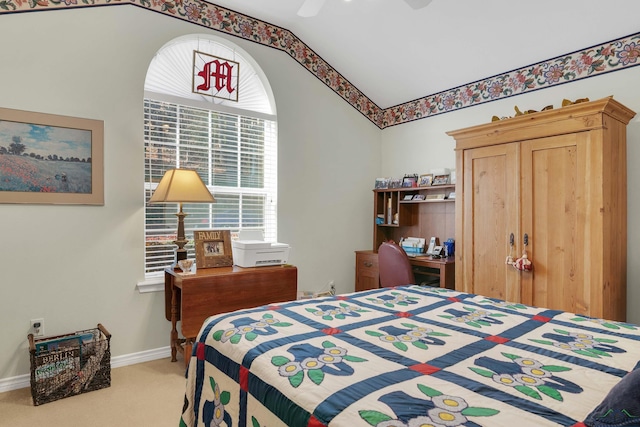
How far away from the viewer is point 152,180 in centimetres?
304

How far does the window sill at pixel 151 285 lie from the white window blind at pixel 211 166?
92mm

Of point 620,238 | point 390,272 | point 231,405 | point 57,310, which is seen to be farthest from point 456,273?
point 57,310

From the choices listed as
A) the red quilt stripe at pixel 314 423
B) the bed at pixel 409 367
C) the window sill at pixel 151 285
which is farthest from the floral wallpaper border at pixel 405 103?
the red quilt stripe at pixel 314 423

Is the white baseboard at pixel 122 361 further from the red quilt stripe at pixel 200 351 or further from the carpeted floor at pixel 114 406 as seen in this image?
the red quilt stripe at pixel 200 351

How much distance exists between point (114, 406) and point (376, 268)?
2.56 metres

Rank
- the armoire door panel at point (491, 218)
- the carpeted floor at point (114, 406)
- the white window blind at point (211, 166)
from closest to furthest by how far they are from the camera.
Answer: the carpeted floor at point (114, 406), the armoire door panel at point (491, 218), the white window blind at point (211, 166)

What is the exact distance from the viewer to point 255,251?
2.93 m

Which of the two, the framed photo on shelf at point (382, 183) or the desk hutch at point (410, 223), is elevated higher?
the framed photo on shelf at point (382, 183)

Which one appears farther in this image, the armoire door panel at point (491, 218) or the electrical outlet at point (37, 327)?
the armoire door panel at point (491, 218)

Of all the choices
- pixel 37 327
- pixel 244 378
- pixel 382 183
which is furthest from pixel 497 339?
pixel 382 183

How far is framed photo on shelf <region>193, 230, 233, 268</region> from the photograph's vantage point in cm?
286

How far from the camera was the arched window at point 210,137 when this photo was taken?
3074 millimetres

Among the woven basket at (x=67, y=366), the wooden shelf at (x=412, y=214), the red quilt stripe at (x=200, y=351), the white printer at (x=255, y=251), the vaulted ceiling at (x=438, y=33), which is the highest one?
the vaulted ceiling at (x=438, y=33)

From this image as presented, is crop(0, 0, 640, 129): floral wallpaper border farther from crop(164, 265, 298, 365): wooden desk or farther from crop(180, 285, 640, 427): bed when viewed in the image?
crop(180, 285, 640, 427): bed
